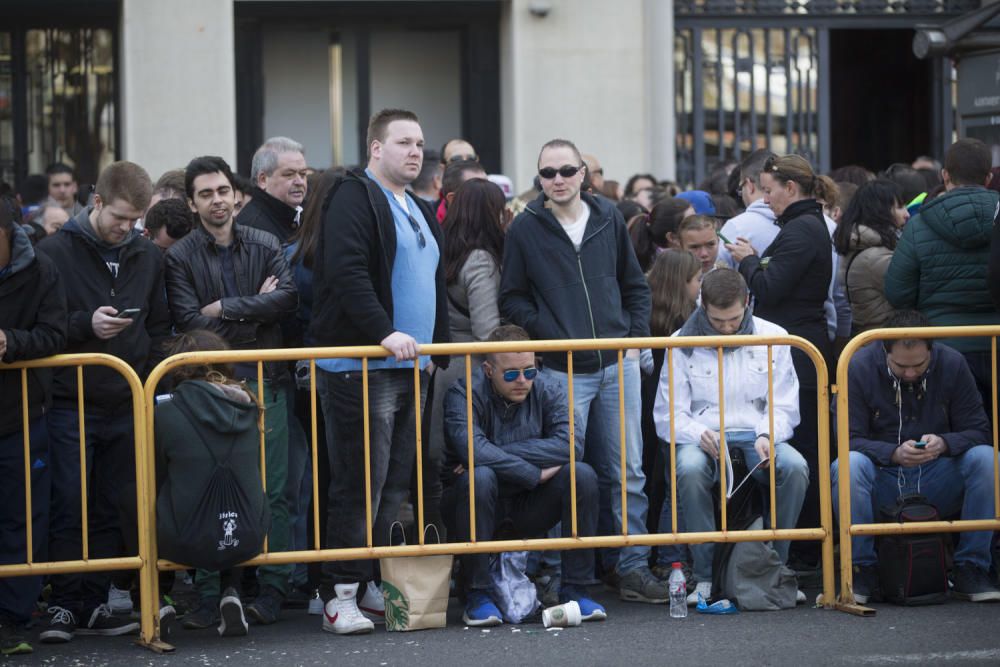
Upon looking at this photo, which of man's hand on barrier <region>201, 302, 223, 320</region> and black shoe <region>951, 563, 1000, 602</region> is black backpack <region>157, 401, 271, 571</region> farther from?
black shoe <region>951, 563, 1000, 602</region>

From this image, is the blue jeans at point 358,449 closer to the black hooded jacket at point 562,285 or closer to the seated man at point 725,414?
the black hooded jacket at point 562,285

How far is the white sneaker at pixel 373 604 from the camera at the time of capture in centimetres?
744

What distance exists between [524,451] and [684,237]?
2.15 m

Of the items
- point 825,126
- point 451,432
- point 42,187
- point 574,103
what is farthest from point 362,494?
point 825,126

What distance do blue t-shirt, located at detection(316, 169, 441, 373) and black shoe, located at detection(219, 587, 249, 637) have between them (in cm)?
116

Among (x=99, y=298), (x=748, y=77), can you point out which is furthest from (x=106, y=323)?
(x=748, y=77)

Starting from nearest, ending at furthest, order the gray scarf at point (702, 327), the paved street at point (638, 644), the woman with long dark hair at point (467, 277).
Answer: the paved street at point (638, 644)
the gray scarf at point (702, 327)
the woman with long dark hair at point (467, 277)

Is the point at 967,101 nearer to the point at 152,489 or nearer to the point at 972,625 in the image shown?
the point at 972,625

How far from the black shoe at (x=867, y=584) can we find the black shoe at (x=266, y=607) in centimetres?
283

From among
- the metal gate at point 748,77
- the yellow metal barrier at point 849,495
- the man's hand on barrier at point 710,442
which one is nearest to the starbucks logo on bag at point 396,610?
the man's hand on barrier at point 710,442

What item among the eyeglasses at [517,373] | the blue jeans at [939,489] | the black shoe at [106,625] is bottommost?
the black shoe at [106,625]

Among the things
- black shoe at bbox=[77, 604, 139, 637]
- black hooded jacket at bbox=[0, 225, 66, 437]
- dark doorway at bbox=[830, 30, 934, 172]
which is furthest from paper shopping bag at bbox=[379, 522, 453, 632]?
dark doorway at bbox=[830, 30, 934, 172]

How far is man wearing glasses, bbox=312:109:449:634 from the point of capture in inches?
278

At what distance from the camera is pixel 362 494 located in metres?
7.23
